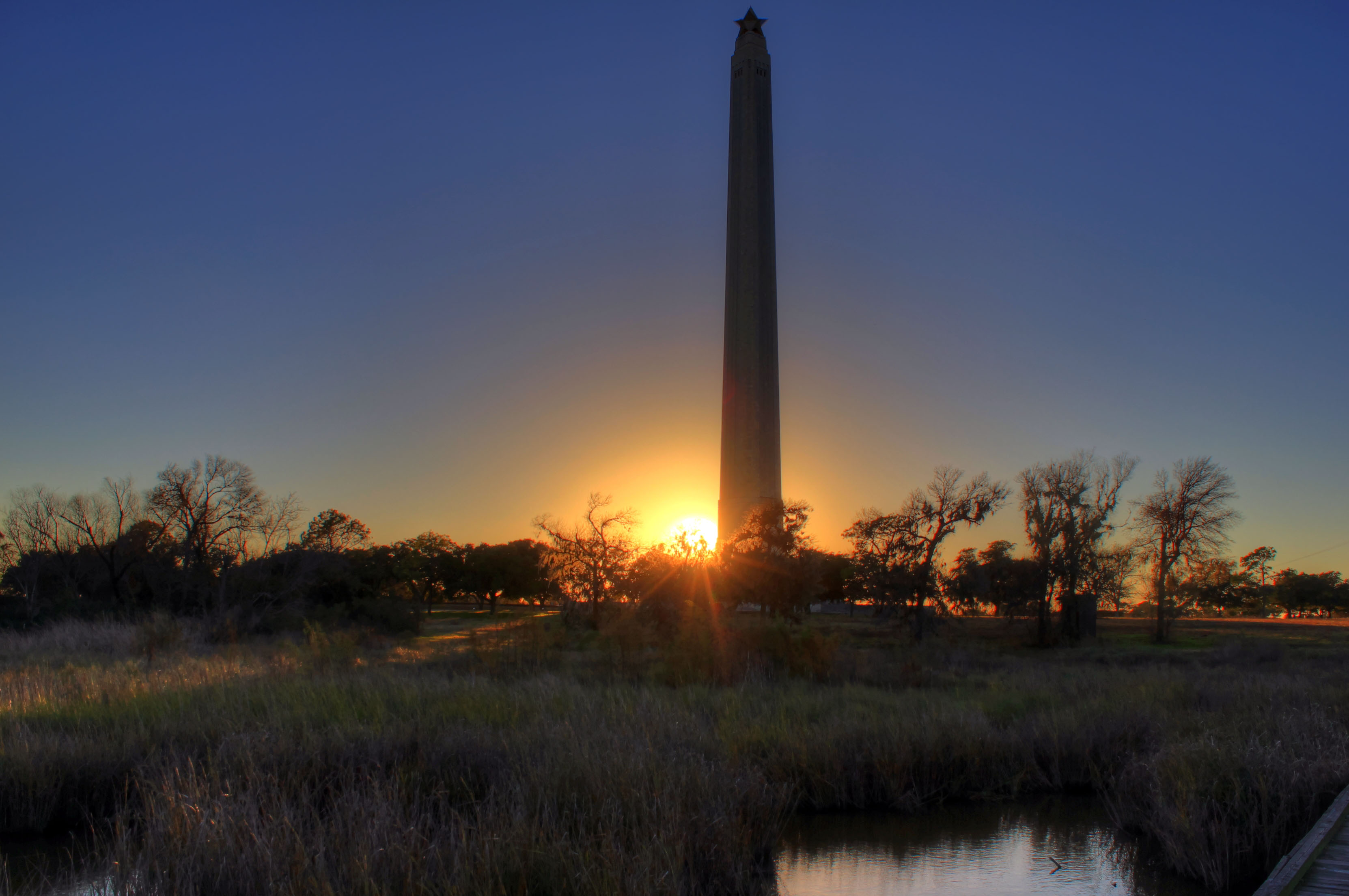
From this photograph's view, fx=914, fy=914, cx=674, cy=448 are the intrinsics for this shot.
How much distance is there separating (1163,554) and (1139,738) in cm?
4092

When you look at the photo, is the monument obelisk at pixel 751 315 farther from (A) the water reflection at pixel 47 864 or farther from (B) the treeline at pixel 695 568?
(A) the water reflection at pixel 47 864

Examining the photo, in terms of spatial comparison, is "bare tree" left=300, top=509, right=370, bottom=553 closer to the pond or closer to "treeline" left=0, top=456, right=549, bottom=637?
"treeline" left=0, top=456, right=549, bottom=637

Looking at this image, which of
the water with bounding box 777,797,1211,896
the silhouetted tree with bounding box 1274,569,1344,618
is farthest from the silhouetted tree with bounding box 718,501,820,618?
the silhouetted tree with bounding box 1274,569,1344,618

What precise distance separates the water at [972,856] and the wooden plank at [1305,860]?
1589 mm

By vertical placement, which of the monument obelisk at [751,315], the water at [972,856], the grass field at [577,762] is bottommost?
the water at [972,856]

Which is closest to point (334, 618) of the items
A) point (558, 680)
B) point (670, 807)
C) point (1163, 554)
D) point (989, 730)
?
point (558, 680)

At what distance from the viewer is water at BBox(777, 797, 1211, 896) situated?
9828 millimetres

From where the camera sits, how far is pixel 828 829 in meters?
11.9

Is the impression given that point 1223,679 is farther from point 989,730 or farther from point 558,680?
point 558,680

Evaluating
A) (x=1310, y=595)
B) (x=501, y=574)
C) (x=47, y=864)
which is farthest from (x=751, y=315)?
(x=1310, y=595)

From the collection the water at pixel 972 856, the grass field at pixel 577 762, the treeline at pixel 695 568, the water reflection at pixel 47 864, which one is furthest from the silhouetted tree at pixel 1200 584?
the water reflection at pixel 47 864

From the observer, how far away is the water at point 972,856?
9.83 meters

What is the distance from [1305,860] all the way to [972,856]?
449cm

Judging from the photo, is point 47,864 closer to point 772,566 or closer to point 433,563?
point 772,566
